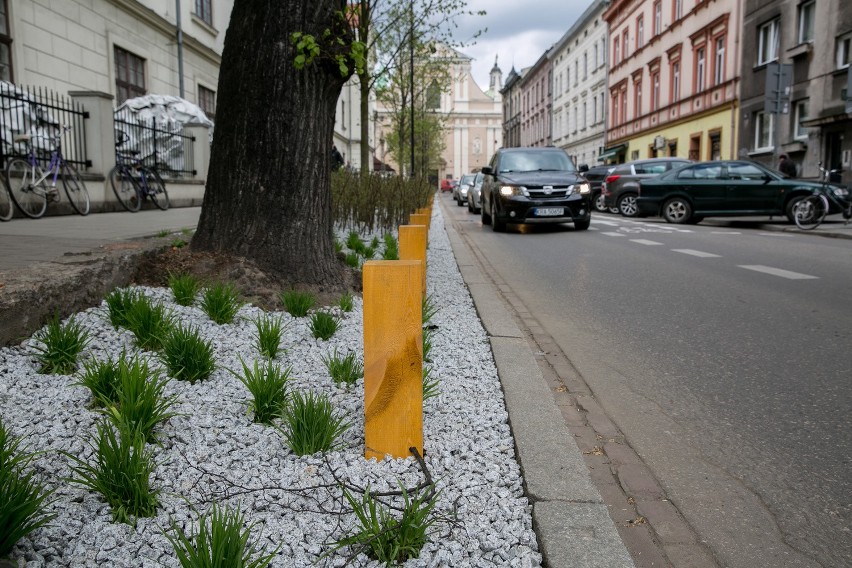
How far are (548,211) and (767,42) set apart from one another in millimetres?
17332

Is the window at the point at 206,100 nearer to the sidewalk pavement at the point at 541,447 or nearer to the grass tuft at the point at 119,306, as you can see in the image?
the sidewalk pavement at the point at 541,447

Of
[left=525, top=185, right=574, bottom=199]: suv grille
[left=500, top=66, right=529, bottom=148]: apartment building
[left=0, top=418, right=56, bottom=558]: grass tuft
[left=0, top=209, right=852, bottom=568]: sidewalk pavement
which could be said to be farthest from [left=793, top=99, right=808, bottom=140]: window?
[left=500, top=66, right=529, bottom=148]: apartment building

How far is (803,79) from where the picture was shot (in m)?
24.0

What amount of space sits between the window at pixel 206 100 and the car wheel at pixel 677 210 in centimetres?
1392

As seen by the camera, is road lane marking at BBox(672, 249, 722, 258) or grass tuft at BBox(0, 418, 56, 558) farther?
road lane marking at BBox(672, 249, 722, 258)

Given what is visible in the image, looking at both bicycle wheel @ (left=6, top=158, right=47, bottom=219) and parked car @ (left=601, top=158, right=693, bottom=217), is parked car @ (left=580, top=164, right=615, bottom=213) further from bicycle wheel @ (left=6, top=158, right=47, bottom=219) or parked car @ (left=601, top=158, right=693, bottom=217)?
bicycle wheel @ (left=6, top=158, right=47, bottom=219)

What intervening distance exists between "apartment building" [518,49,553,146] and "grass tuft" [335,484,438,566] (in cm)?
6535

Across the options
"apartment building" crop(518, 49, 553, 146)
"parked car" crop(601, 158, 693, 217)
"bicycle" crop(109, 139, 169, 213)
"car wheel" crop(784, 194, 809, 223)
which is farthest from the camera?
"apartment building" crop(518, 49, 553, 146)

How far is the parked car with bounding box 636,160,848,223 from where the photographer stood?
17219 mm

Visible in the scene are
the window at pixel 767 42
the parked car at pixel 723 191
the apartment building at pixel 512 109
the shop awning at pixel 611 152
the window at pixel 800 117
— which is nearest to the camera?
the parked car at pixel 723 191

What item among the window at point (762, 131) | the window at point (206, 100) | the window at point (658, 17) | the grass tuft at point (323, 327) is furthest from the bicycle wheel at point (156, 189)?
the window at point (658, 17)

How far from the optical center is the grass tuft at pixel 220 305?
4285 mm

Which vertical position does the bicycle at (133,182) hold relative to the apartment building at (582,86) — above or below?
below

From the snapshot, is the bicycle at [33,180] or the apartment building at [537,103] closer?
the bicycle at [33,180]
